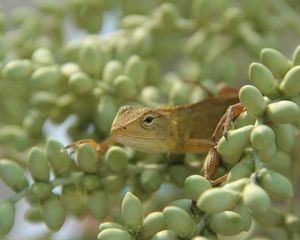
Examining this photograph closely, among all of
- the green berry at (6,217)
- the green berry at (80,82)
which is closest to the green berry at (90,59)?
the green berry at (80,82)

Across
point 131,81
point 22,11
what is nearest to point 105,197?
point 131,81

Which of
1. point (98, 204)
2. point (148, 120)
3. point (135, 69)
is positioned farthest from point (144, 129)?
point (98, 204)

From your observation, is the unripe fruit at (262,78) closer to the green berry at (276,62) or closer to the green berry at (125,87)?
the green berry at (276,62)

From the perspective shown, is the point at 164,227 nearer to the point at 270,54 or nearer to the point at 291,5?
the point at 270,54

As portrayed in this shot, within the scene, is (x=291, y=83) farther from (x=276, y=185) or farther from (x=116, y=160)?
(x=116, y=160)

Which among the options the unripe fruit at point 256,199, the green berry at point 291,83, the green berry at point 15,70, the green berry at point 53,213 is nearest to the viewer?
the unripe fruit at point 256,199

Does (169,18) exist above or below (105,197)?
above

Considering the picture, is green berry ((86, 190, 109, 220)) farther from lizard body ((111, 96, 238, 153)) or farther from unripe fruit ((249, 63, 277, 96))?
unripe fruit ((249, 63, 277, 96))
